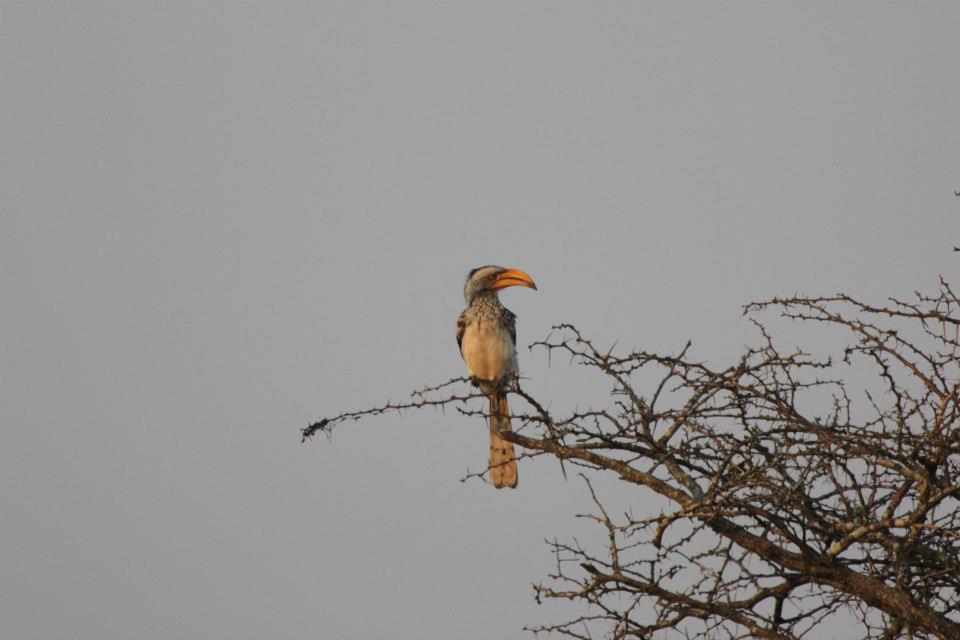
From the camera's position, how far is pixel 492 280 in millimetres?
8734

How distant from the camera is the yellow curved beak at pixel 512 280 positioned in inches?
339

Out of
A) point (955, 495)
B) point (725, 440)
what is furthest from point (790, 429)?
point (955, 495)

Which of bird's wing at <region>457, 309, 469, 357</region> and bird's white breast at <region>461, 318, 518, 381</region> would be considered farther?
bird's wing at <region>457, 309, 469, 357</region>

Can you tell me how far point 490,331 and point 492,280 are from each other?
0.56 m

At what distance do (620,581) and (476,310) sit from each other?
15.3 ft

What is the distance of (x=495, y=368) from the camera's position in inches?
324

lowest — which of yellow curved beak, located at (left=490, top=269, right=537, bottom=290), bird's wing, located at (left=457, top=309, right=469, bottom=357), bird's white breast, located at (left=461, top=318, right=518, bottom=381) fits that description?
bird's white breast, located at (left=461, top=318, right=518, bottom=381)

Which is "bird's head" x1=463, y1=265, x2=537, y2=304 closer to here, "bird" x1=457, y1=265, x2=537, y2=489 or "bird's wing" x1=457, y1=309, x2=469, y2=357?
"bird" x1=457, y1=265, x2=537, y2=489

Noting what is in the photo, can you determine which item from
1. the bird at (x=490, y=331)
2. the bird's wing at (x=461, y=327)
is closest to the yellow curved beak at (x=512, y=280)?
the bird at (x=490, y=331)

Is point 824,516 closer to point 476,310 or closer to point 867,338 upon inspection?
point 867,338

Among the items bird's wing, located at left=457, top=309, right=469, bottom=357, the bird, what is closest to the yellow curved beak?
the bird

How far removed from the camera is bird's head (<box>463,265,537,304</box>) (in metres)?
8.64

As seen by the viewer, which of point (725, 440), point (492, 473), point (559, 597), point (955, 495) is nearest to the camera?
point (955, 495)

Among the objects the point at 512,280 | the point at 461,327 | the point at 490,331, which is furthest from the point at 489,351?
the point at 512,280
